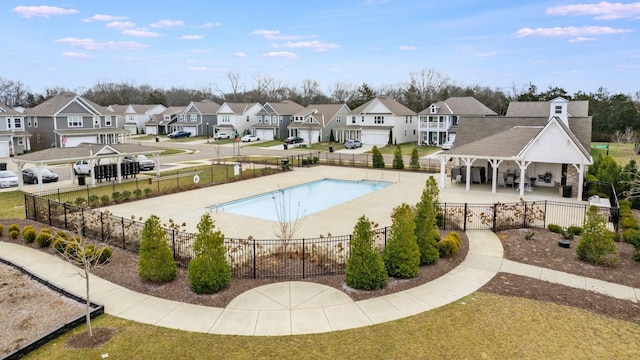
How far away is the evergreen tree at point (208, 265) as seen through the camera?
502 inches

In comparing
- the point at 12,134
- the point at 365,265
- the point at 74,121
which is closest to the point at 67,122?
the point at 74,121

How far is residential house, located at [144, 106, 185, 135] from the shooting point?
9038cm

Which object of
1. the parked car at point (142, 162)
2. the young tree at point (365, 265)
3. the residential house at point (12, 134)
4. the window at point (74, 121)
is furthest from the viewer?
the window at point (74, 121)

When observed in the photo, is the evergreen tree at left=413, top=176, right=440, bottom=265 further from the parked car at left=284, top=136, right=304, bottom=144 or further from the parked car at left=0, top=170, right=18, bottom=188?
the parked car at left=284, top=136, right=304, bottom=144

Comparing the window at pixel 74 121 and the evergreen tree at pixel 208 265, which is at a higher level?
the window at pixel 74 121

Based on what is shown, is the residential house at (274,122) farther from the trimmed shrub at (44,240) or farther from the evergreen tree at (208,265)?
the evergreen tree at (208,265)

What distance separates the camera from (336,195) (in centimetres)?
3080

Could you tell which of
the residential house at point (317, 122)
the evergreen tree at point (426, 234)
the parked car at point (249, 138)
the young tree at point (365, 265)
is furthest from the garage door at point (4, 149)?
the evergreen tree at point (426, 234)

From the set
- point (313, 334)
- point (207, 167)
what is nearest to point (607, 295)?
point (313, 334)

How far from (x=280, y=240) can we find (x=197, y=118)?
73533 millimetres

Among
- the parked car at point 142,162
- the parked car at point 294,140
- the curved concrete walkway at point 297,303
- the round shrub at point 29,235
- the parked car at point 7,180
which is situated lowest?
the curved concrete walkway at point 297,303

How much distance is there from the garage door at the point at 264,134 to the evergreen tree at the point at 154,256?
62.4 metres

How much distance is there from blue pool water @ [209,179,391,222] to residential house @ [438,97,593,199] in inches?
267

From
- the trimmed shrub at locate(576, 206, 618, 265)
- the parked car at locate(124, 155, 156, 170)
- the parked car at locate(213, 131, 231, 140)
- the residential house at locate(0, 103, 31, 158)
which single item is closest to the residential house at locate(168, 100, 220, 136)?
the parked car at locate(213, 131, 231, 140)
